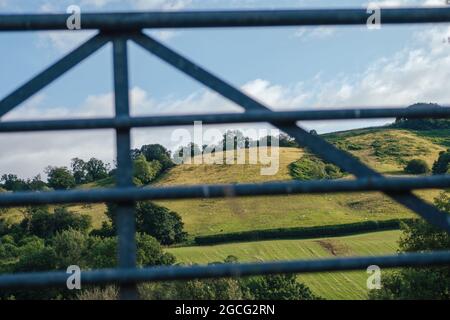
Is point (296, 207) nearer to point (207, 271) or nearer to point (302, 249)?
point (302, 249)

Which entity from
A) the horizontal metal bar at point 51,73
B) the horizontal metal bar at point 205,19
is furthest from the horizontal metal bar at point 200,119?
the horizontal metal bar at point 205,19

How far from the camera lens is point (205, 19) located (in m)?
3.27

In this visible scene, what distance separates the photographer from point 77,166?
40.3m

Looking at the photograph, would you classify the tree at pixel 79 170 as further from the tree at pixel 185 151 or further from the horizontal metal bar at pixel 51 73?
the horizontal metal bar at pixel 51 73

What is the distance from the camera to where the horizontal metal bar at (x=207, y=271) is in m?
3.20

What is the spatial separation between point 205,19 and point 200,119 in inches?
20.1

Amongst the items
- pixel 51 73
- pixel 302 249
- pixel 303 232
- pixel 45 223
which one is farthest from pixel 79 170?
pixel 51 73

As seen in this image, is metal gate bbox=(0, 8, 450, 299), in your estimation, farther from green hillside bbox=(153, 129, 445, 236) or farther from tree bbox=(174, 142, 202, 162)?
green hillside bbox=(153, 129, 445, 236)

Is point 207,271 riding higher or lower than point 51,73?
lower

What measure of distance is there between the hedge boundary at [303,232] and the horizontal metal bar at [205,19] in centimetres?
4134

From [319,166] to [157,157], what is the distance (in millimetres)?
16854

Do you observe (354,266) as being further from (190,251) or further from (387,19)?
Result: (190,251)

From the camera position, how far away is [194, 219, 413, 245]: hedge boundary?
47838 millimetres

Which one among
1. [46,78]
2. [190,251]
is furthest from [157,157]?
[46,78]
